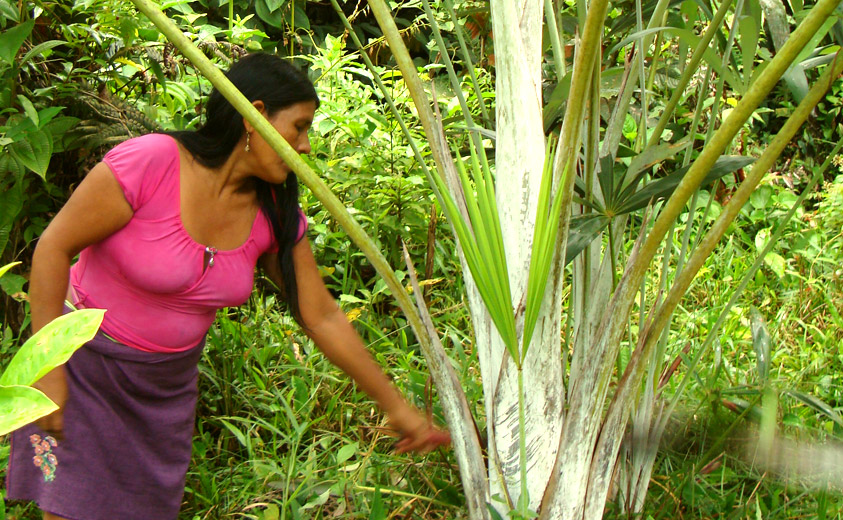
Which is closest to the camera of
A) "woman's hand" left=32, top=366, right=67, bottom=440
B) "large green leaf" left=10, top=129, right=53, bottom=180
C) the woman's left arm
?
"woman's hand" left=32, top=366, right=67, bottom=440

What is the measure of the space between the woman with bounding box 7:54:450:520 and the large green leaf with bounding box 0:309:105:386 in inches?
40.6

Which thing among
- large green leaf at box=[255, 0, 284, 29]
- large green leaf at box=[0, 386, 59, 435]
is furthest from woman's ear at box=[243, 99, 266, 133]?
large green leaf at box=[255, 0, 284, 29]

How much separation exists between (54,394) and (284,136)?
0.63 m

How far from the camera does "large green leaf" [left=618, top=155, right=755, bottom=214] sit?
4.04ft

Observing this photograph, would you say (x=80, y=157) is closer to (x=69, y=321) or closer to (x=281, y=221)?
(x=281, y=221)

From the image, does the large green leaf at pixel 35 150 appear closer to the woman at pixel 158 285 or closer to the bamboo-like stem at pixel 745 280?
the woman at pixel 158 285

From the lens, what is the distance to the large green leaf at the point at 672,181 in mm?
1232

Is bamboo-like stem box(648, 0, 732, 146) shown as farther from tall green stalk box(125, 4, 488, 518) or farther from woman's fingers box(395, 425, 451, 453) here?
woman's fingers box(395, 425, 451, 453)

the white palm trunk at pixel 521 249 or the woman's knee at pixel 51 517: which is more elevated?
the white palm trunk at pixel 521 249

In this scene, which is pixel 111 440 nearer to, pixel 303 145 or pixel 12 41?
pixel 303 145

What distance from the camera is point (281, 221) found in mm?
1730

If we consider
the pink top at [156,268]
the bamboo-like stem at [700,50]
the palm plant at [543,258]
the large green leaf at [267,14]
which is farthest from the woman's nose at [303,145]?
the large green leaf at [267,14]

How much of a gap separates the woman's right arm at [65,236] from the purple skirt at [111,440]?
13cm

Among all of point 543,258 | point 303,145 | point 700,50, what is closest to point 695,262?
point 543,258
